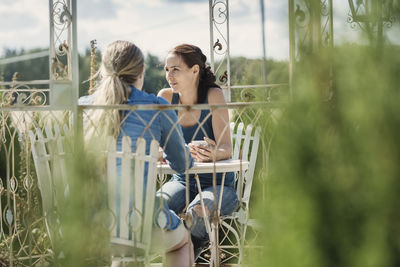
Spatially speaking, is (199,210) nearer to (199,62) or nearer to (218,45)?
(199,62)

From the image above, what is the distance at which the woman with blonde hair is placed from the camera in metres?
3.13

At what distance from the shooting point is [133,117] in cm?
321

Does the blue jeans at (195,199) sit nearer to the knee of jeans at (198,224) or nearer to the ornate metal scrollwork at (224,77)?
the knee of jeans at (198,224)

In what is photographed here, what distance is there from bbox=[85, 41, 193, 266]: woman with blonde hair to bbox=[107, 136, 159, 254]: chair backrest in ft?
0.43

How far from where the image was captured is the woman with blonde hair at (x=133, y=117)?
313cm

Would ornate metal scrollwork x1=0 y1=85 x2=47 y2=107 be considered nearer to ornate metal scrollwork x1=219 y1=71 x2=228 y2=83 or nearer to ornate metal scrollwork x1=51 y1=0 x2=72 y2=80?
ornate metal scrollwork x1=51 y1=0 x2=72 y2=80

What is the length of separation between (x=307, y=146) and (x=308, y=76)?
6.7 inches

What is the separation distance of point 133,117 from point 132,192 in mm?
463

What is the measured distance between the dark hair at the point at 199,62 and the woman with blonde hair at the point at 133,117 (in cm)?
107

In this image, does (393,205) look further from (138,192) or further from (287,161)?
(138,192)

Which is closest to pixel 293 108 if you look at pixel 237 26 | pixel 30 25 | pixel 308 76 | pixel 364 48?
pixel 308 76

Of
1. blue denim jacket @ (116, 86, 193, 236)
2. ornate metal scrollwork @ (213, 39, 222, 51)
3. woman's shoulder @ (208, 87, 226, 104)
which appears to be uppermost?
ornate metal scrollwork @ (213, 39, 222, 51)

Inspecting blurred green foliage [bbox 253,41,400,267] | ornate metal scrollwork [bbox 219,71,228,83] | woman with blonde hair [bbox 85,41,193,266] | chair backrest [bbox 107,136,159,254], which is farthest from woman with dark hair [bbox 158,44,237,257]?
blurred green foliage [bbox 253,41,400,267]

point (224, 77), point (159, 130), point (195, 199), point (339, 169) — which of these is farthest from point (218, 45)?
point (339, 169)
